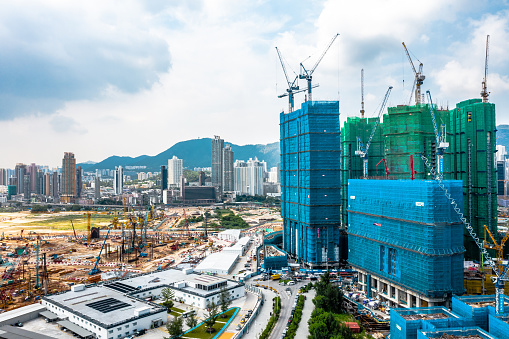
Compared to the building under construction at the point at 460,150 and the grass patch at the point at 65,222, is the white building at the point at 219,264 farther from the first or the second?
the grass patch at the point at 65,222

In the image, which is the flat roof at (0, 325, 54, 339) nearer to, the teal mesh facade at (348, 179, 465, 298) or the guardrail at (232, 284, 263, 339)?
the guardrail at (232, 284, 263, 339)

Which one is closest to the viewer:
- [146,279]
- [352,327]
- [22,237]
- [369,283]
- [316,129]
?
[352,327]

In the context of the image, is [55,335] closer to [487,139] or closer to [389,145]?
[389,145]

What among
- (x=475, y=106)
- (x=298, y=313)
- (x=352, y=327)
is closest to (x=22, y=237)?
(x=298, y=313)

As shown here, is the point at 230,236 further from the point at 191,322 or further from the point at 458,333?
the point at 458,333

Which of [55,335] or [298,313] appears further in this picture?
[298,313]

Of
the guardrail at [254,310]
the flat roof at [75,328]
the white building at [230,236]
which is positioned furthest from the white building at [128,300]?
the white building at [230,236]

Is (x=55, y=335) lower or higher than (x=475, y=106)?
lower

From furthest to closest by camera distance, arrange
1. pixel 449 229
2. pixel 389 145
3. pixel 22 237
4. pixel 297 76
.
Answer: pixel 22 237 < pixel 297 76 < pixel 389 145 < pixel 449 229

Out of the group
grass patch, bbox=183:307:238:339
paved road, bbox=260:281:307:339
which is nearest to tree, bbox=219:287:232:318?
grass patch, bbox=183:307:238:339
